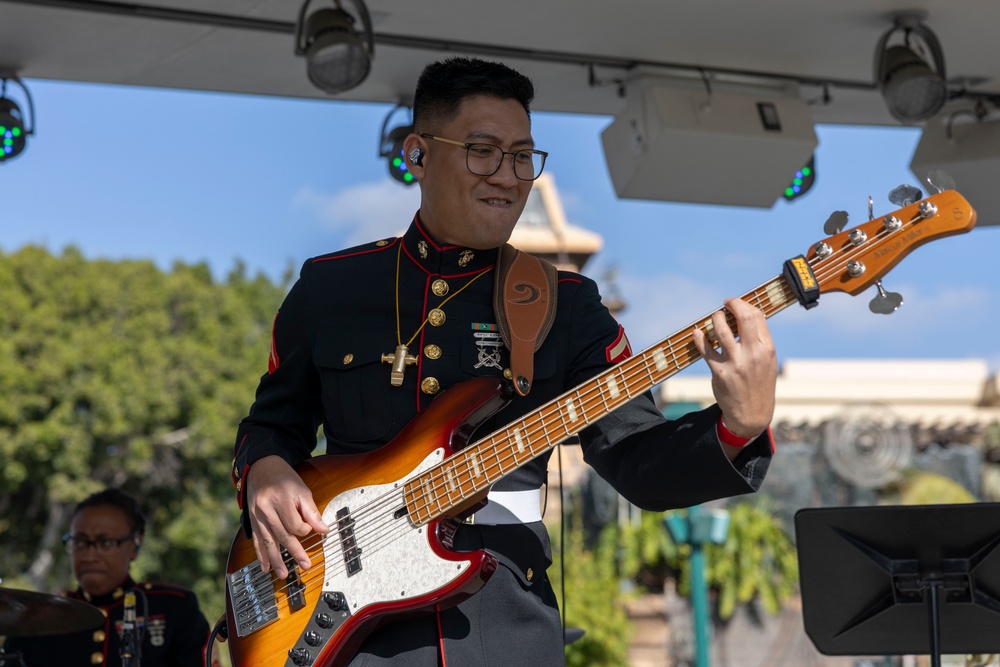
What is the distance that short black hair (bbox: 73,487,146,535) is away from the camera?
5016 millimetres

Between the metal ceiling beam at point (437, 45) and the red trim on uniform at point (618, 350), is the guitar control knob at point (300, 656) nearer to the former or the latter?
the red trim on uniform at point (618, 350)

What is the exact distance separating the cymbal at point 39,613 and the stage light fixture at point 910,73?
3.47 meters

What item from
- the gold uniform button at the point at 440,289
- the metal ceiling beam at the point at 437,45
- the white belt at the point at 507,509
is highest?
the metal ceiling beam at the point at 437,45

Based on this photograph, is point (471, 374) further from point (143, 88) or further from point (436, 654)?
point (143, 88)

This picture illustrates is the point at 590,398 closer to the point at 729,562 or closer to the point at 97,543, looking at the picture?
the point at 97,543

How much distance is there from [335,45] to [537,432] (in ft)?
8.70

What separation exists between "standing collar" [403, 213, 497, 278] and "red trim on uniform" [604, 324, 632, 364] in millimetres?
314

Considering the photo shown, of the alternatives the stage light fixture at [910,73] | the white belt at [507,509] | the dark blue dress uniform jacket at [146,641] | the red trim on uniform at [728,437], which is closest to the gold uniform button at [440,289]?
the white belt at [507,509]

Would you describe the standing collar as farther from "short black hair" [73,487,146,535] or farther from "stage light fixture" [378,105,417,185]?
"short black hair" [73,487,146,535]

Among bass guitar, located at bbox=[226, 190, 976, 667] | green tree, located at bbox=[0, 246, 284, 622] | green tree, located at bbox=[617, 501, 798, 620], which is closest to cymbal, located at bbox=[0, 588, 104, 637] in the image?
bass guitar, located at bbox=[226, 190, 976, 667]

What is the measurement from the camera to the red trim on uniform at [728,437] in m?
1.89

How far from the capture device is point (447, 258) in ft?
7.88

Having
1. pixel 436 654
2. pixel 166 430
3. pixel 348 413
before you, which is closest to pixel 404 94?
pixel 348 413

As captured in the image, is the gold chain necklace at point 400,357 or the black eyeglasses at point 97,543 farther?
the black eyeglasses at point 97,543
